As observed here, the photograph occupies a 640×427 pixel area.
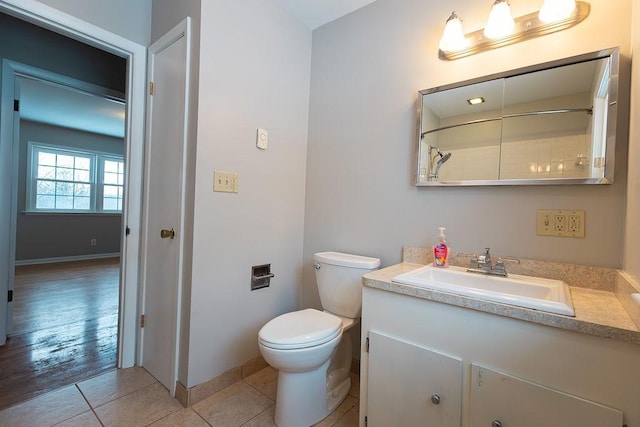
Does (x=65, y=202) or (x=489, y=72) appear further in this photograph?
(x=65, y=202)

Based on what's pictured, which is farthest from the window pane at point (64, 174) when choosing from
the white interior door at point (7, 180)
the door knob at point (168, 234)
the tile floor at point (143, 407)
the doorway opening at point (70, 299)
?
the door knob at point (168, 234)

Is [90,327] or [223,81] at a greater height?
[223,81]

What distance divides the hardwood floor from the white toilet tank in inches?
58.0

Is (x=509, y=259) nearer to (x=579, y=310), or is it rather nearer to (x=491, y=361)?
(x=579, y=310)

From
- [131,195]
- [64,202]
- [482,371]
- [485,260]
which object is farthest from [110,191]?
[482,371]

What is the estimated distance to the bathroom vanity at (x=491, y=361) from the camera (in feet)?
2.41

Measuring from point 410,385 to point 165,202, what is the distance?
1.58 m

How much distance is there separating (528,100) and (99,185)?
655cm

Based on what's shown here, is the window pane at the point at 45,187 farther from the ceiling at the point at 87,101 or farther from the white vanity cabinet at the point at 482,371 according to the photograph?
the white vanity cabinet at the point at 482,371

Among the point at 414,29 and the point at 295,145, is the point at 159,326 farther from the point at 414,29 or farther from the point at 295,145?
the point at 414,29

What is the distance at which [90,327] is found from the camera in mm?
2312

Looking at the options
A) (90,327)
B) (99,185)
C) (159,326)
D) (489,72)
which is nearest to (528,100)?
(489,72)

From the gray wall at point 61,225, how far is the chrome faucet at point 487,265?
5053mm

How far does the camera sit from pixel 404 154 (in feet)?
5.32
